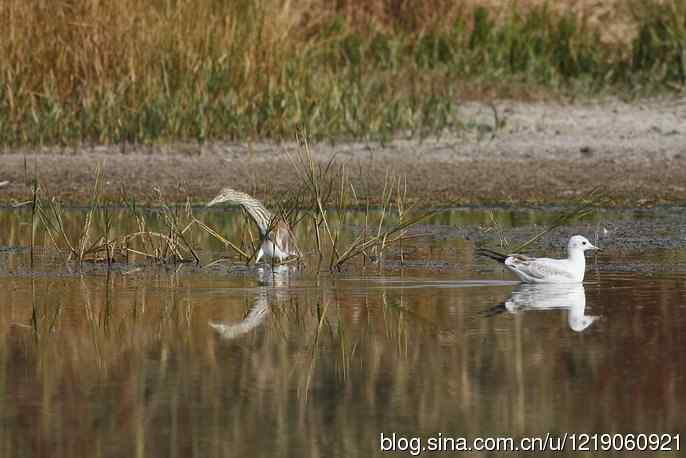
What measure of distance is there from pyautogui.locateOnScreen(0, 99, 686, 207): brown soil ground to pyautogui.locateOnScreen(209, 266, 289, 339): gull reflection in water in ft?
8.45

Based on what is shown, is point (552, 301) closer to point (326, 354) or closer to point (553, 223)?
point (326, 354)

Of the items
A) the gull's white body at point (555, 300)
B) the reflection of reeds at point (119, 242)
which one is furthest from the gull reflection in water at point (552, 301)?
the reflection of reeds at point (119, 242)

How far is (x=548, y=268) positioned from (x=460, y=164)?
5012 mm

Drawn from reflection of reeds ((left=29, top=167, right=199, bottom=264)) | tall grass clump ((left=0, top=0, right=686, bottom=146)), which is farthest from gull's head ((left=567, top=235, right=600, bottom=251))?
tall grass clump ((left=0, top=0, right=686, bottom=146))

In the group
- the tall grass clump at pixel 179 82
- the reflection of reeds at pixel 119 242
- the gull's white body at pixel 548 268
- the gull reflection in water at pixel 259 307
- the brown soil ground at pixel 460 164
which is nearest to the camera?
the gull reflection in water at pixel 259 307

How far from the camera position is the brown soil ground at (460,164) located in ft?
36.4

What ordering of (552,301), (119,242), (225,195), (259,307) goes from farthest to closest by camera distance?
1. (225,195)
2. (119,242)
3. (552,301)
4. (259,307)

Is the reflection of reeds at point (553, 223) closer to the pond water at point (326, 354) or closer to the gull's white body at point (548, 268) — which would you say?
the pond water at point (326, 354)

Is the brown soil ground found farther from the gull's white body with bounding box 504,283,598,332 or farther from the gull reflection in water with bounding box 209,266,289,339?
the gull's white body with bounding box 504,283,598,332

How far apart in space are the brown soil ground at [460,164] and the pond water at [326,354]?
104 inches

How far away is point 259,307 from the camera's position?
6602 millimetres

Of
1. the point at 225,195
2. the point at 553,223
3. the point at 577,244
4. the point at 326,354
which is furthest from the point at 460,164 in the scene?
the point at 326,354

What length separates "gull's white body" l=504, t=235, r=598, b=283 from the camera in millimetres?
7203

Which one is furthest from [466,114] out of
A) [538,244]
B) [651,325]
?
[651,325]
